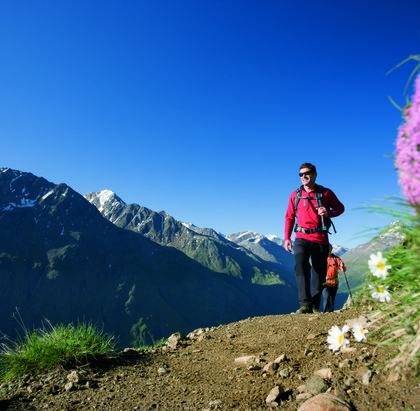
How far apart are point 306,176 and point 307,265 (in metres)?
2.30

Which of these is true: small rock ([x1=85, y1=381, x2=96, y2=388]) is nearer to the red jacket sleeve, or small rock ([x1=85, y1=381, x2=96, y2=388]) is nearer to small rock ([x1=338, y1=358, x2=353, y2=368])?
small rock ([x1=338, y1=358, x2=353, y2=368])

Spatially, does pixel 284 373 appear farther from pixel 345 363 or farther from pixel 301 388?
pixel 345 363

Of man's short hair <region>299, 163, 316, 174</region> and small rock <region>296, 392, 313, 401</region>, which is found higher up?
man's short hair <region>299, 163, 316, 174</region>

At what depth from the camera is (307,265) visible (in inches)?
303

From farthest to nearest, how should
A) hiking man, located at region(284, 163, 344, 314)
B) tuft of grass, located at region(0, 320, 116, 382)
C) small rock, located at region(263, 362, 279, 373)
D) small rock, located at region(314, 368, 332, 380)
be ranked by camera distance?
1. hiking man, located at region(284, 163, 344, 314)
2. tuft of grass, located at region(0, 320, 116, 382)
3. small rock, located at region(263, 362, 279, 373)
4. small rock, located at region(314, 368, 332, 380)

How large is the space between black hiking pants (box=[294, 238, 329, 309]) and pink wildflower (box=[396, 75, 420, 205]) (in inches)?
221

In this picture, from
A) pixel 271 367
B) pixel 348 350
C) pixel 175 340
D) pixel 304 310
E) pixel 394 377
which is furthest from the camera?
pixel 304 310

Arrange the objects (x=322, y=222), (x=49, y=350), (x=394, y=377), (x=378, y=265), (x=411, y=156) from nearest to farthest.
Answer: (x=411, y=156)
(x=394, y=377)
(x=378, y=265)
(x=49, y=350)
(x=322, y=222)

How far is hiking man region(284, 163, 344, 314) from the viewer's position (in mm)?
7613

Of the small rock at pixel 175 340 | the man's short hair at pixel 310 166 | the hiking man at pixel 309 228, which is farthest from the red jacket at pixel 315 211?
the small rock at pixel 175 340

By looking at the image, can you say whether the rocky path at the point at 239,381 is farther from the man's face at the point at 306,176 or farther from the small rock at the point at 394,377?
the man's face at the point at 306,176

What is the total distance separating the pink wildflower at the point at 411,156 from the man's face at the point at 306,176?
538 cm

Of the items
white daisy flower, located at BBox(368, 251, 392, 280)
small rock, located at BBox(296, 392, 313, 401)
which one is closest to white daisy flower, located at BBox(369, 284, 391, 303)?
white daisy flower, located at BBox(368, 251, 392, 280)

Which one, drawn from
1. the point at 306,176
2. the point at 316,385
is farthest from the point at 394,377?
the point at 306,176
